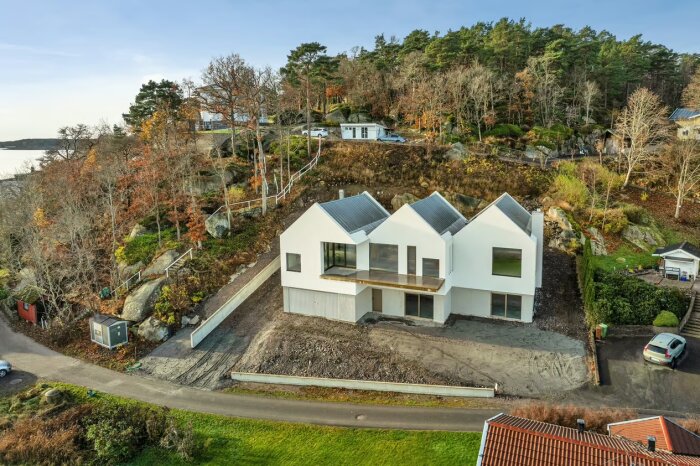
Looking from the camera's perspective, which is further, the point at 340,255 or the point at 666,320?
the point at 340,255

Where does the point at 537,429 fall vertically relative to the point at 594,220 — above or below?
below

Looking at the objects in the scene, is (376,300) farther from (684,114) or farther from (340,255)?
(684,114)

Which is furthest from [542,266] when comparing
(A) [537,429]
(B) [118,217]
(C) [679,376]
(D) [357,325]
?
(B) [118,217]

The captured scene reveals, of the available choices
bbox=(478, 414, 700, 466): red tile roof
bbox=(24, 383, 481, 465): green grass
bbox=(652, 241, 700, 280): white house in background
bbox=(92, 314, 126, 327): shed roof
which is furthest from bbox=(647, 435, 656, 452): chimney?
bbox=(92, 314, 126, 327): shed roof

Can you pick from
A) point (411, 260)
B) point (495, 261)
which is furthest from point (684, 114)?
point (411, 260)

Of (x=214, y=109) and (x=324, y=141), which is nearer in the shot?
(x=214, y=109)

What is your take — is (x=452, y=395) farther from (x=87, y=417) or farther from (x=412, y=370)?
(x=87, y=417)
